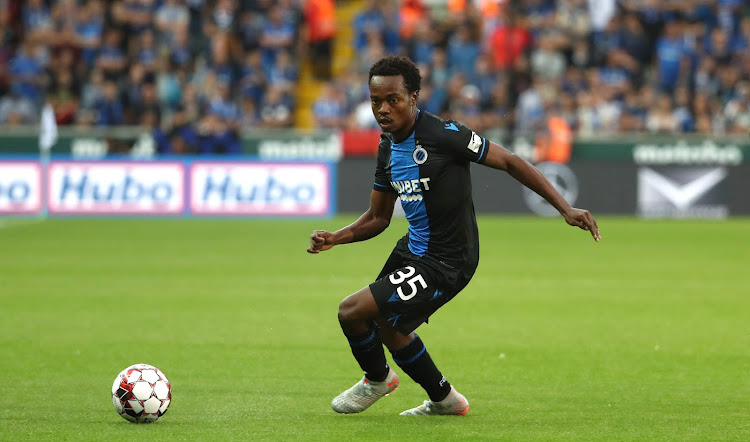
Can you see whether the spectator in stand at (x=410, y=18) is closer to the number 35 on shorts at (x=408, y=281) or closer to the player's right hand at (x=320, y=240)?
the player's right hand at (x=320, y=240)

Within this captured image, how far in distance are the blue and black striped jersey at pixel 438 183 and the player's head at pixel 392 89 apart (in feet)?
0.59

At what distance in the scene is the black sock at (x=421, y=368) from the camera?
639 centimetres

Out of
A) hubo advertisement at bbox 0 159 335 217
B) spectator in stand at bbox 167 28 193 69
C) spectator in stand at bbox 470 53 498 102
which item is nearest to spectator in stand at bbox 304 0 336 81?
spectator in stand at bbox 167 28 193 69

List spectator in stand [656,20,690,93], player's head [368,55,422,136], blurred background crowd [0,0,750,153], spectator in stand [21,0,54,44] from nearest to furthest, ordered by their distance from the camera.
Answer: player's head [368,55,422,136] → blurred background crowd [0,0,750,153] → spectator in stand [656,20,690,93] → spectator in stand [21,0,54,44]

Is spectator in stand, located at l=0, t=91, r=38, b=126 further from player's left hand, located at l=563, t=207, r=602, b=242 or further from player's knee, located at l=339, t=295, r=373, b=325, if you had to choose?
player's left hand, located at l=563, t=207, r=602, b=242

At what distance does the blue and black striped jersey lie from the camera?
6172 mm

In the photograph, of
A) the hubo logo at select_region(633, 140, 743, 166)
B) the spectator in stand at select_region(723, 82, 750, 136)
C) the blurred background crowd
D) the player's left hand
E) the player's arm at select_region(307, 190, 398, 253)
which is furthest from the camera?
the blurred background crowd

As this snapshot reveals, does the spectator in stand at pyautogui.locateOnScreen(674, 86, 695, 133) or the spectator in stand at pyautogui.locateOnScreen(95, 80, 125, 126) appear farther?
the spectator in stand at pyautogui.locateOnScreen(95, 80, 125, 126)

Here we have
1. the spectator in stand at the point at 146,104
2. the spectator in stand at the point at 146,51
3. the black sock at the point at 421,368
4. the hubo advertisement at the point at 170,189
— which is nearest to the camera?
the black sock at the point at 421,368

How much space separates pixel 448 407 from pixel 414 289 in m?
0.81

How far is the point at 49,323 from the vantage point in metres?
10.1

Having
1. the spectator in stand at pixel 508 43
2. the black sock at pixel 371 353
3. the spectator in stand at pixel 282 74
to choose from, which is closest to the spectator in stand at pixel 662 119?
the spectator in stand at pixel 508 43

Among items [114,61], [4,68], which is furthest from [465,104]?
[4,68]

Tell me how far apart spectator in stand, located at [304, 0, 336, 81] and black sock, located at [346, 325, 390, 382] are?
65.5 ft
